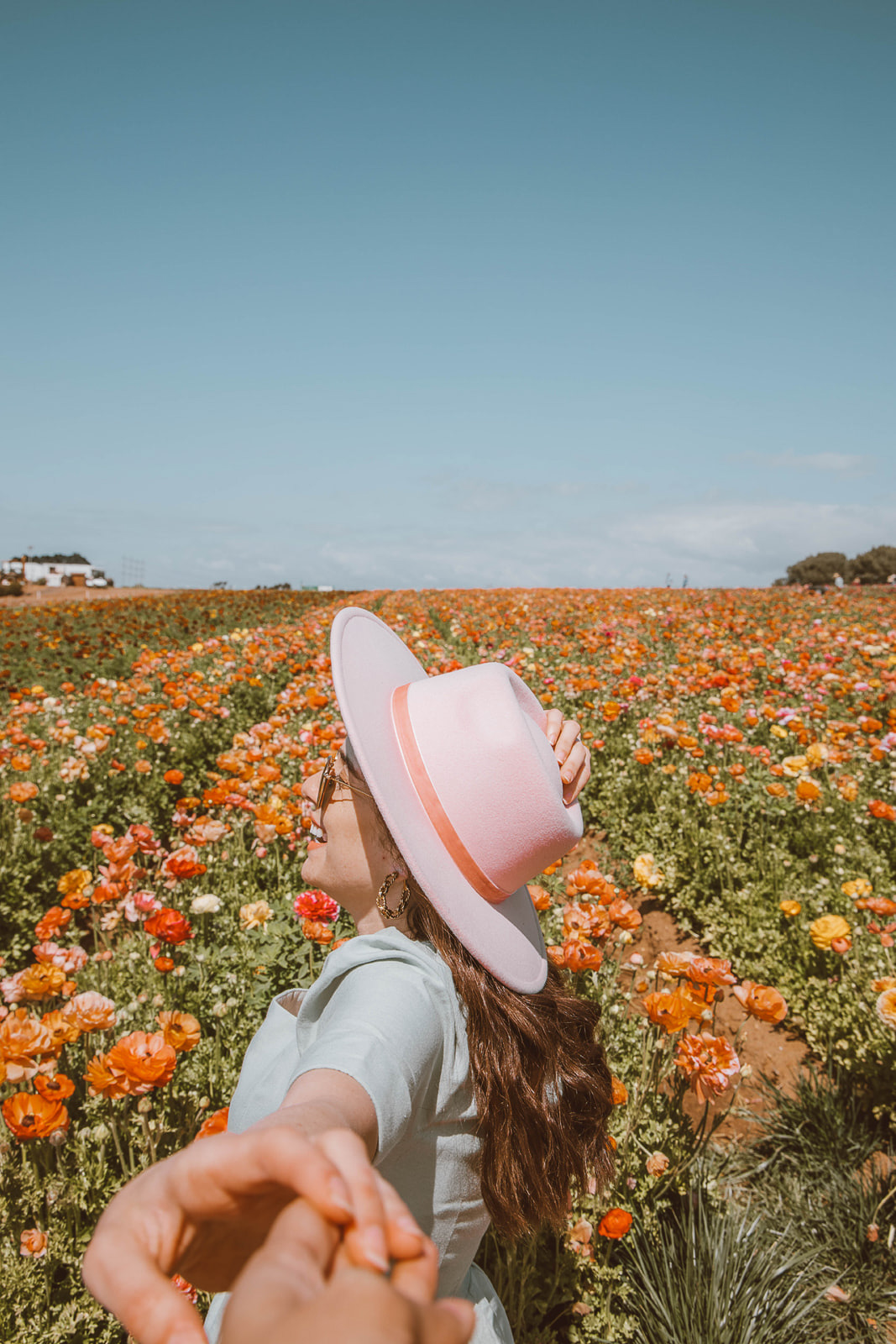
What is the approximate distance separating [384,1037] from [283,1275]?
55 cm

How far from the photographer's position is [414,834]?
3.91ft

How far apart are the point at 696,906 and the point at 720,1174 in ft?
5.09

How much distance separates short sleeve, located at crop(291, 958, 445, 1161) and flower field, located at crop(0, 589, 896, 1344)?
0.92m

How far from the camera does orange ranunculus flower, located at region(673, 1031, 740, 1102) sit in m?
1.85

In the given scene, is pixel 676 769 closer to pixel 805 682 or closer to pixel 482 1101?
pixel 805 682

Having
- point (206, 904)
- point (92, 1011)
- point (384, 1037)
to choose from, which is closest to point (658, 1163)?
point (384, 1037)

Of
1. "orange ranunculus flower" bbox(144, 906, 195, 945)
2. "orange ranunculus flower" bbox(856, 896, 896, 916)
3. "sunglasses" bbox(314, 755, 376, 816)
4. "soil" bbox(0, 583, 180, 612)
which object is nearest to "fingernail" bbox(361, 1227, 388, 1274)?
→ "sunglasses" bbox(314, 755, 376, 816)

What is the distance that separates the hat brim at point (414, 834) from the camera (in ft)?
3.79

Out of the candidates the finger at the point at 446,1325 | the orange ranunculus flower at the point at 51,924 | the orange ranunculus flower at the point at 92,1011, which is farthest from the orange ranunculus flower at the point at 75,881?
the finger at the point at 446,1325

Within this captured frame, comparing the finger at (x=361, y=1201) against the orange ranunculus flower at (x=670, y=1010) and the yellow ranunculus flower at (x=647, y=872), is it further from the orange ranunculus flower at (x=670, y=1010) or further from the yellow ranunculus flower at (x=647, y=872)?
the yellow ranunculus flower at (x=647, y=872)

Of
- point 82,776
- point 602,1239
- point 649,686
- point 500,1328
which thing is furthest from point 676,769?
point 82,776

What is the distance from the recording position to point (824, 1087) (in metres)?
2.71

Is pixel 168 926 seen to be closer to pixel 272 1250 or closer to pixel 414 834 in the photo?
pixel 414 834

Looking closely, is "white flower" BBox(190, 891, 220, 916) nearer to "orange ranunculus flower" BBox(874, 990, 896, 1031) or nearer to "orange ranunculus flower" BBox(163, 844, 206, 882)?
"orange ranunculus flower" BBox(163, 844, 206, 882)
